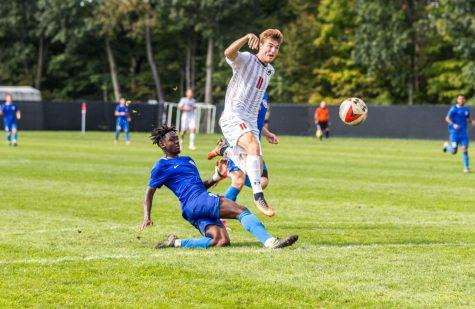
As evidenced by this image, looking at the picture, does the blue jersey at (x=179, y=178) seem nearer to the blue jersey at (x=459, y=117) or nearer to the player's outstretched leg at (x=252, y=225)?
the player's outstretched leg at (x=252, y=225)

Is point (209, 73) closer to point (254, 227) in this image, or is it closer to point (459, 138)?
point (459, 138)

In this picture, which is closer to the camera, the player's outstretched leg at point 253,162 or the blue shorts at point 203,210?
the blue shorts at point 203,210

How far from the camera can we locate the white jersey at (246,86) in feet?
38.5

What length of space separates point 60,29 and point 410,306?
235ft

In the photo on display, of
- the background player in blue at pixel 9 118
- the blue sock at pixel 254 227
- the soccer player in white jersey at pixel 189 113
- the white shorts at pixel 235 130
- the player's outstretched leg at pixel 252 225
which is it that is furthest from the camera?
the background player in blue at pixel 9 118

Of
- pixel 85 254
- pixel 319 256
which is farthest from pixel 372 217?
pixel 85 254

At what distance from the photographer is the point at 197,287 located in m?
8.29

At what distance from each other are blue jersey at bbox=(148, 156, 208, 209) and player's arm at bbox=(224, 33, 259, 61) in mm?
1335

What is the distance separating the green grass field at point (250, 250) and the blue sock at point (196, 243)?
0.26 meters

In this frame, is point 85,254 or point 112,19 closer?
point 85,254

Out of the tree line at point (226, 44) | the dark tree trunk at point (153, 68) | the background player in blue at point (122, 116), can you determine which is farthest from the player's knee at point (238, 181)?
the dark tree trunk at point (153, 68)

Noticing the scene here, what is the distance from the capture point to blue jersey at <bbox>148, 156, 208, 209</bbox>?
10844mm

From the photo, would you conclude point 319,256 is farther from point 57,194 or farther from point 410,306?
point 57,194

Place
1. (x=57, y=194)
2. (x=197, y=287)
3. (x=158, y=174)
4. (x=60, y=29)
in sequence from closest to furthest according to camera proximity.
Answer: (x=197, y=287)
(x=158, y=174)
(x=57, y=194)
(x=60, y=29)
